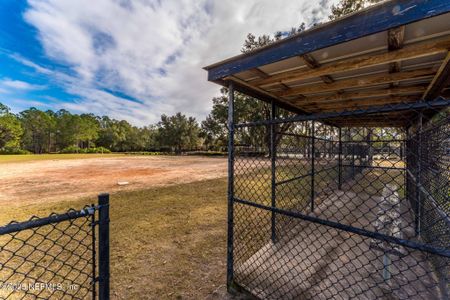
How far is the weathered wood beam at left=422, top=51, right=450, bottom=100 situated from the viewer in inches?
79.2

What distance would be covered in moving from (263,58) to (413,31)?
1.13m

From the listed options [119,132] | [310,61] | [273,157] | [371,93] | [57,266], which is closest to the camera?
[310,61]

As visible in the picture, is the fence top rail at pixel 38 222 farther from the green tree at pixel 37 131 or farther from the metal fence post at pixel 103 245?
the green tree at pixel 37 131

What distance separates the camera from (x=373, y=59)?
189 cm

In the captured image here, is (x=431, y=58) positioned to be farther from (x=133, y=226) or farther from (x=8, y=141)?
(x=8, y=141)

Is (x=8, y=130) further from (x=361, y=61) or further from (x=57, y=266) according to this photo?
(x=361, y=61)

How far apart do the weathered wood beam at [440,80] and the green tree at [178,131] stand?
42.8 meters

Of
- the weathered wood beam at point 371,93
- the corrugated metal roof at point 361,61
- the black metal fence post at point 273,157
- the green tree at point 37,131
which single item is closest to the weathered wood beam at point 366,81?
the corrugated metal roof at point 361,61

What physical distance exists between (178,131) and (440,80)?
4356 cm

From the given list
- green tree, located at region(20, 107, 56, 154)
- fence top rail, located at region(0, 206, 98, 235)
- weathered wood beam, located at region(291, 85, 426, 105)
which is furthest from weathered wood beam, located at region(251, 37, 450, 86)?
green tree, located at region(20, 107, 56, 154)

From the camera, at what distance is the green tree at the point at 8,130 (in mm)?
40750

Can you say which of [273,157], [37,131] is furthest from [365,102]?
[37,131]

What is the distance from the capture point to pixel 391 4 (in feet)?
4.47

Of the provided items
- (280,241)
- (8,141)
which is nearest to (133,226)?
(280,241)
